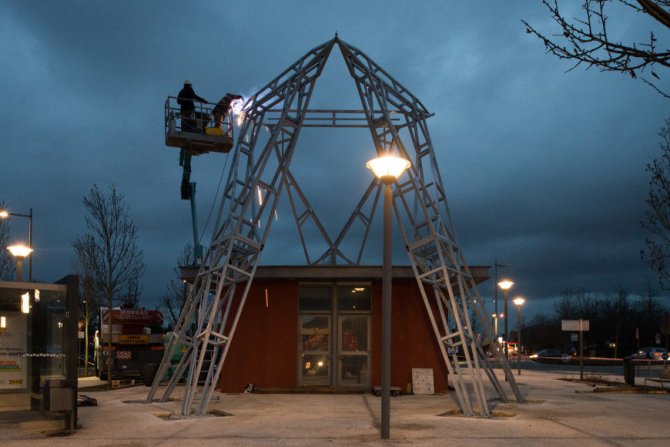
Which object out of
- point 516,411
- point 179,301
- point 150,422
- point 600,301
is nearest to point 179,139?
point 150,422

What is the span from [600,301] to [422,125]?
90.1 meters

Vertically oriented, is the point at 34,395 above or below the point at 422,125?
below

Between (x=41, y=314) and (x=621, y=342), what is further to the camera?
(x=621, y=342)

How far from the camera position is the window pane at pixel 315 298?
20.8 m

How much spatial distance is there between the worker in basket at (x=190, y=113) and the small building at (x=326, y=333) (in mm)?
5787

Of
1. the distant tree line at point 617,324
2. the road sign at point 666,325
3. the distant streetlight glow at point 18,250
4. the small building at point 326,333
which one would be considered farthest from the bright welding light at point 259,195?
the distant tree line at point 617,324

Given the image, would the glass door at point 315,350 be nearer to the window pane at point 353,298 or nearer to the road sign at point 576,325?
the window pane at point 353,298

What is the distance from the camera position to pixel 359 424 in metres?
13.4

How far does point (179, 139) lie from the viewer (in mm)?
23109

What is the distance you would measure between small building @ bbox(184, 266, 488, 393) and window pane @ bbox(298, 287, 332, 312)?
1.2 inches

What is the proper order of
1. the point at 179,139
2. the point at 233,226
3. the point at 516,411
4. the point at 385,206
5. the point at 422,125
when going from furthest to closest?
the point at 179,139 < the point at 422,125 < the point at 233,226 < the point at 516,411 < the point at 385,206

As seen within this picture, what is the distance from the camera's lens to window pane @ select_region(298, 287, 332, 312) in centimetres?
2075

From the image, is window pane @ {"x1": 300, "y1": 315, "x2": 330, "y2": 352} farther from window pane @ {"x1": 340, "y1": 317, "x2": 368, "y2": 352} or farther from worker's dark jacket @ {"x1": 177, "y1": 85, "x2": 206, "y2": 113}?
→ worker's dark jacket @ {"x1": 177, "y1": 85, "x2": 206, "y2": 113}

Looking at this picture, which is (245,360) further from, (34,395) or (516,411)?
(516,411)
